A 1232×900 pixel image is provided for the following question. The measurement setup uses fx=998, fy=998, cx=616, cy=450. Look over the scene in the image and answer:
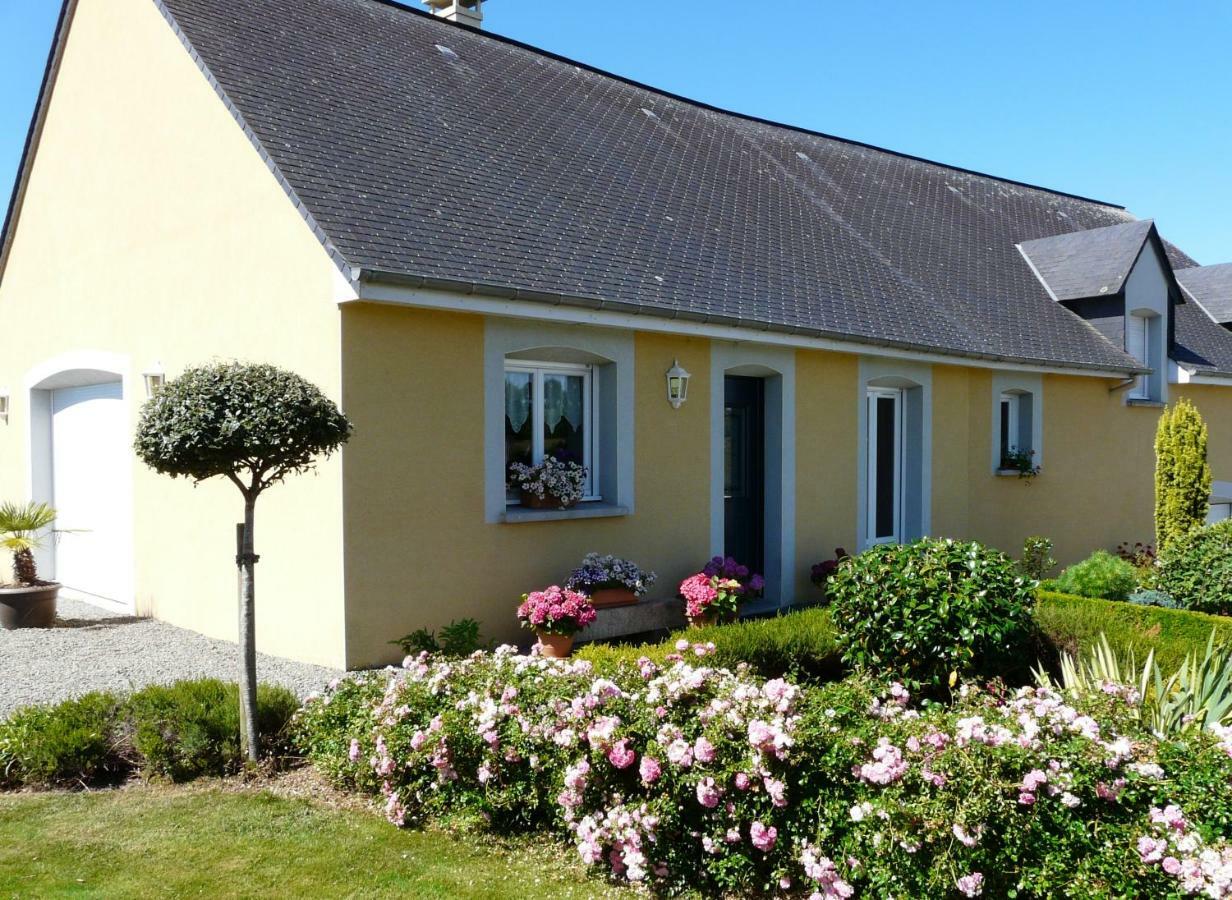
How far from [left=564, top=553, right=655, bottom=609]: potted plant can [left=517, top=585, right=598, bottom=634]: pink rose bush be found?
437 millimetres

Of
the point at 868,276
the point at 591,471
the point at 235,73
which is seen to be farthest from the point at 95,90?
the point at 868,276

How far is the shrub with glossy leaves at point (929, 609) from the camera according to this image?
6492 millimetres

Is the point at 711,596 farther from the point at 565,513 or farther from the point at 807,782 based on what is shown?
the point at 807,782

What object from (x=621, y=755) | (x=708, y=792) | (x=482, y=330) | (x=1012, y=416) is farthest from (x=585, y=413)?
(x=1012, y=416)

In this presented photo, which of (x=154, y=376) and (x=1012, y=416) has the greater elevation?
(x=154, y=376)

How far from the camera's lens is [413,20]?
1360 centimetres

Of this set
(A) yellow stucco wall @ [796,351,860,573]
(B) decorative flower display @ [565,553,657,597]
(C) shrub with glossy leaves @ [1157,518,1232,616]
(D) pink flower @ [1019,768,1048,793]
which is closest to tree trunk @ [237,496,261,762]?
(B) decorative flower display @ [565,553,657,597]

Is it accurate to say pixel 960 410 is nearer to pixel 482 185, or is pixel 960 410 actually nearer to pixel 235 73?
pixel 482 185

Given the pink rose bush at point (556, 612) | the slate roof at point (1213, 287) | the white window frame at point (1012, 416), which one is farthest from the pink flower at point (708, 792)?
the slate roof at point (1213, 287)

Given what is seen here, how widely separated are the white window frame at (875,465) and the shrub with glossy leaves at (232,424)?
8110 millimetres

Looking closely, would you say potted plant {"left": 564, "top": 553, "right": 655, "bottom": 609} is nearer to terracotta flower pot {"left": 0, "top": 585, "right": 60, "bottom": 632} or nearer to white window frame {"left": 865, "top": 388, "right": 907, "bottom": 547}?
white window frame {"left": 865, "top": 388, "right": 907, "bottom": 547}

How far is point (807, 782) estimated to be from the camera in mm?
4195

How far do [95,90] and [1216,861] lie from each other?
12561 millimetres

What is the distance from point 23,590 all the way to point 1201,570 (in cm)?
1126
